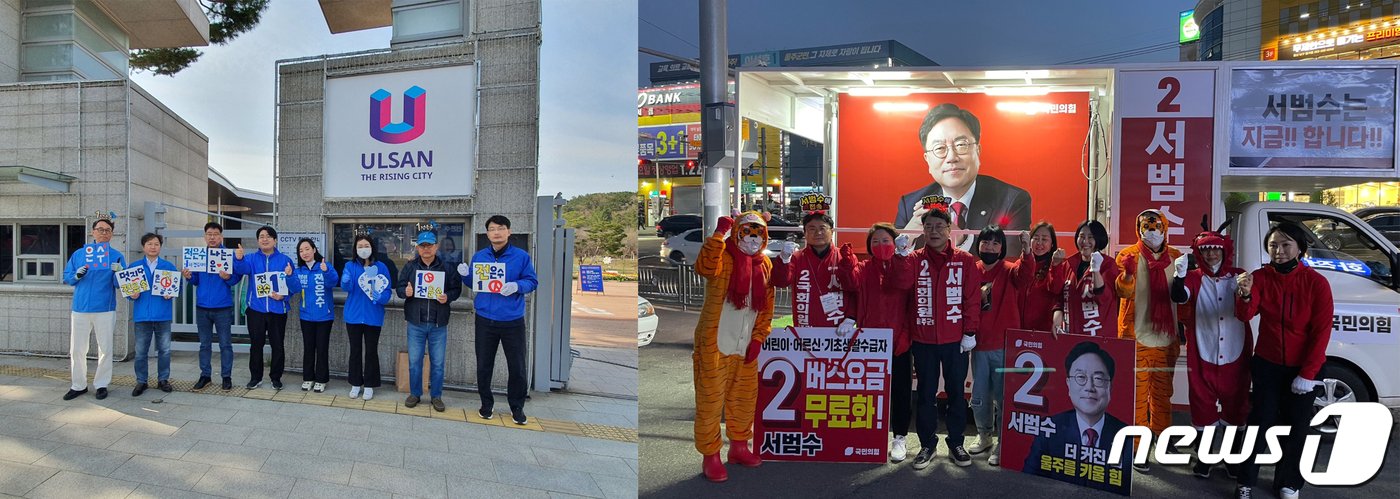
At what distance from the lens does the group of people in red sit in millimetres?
3123

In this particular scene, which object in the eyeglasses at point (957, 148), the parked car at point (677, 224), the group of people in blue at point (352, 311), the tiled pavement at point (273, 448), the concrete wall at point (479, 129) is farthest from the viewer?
the parked car at point (677, 224)

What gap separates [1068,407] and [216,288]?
11.9ft

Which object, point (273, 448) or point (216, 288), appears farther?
point (216, 288)

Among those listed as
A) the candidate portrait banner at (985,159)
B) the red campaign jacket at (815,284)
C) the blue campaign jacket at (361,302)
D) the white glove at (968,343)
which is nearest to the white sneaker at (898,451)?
the white glove at (968,343)

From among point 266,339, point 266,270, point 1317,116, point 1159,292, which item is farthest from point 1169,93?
point 266,339

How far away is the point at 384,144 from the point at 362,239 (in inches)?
17.2

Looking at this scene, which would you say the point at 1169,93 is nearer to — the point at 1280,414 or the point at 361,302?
the point at 1280,414

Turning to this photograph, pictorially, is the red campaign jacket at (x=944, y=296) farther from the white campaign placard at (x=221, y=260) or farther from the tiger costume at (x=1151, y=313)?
the white campaign placard at (x=221, y=260)

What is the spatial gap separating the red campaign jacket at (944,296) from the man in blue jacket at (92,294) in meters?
3.08

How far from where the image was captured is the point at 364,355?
330 cm

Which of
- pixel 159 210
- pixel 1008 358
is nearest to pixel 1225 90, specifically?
pixel 1008 358

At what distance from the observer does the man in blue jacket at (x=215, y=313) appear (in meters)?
3.12

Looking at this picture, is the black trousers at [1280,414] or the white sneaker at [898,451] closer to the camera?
the black trousers at [1280,414]

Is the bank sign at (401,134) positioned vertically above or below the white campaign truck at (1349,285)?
above
